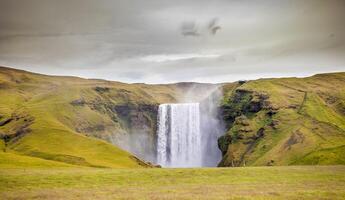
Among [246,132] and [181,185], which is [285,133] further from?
[181,185]

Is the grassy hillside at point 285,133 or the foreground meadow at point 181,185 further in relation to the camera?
the grassy hillside at point 285,133

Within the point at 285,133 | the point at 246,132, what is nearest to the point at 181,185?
the point at 285,133

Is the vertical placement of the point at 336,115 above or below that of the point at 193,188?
above

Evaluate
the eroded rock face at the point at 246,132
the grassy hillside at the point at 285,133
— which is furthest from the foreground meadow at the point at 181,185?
the eroded rock face at the point at 246,132

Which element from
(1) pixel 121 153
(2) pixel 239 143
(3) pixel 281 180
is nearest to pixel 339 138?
(2) pixel 239 143

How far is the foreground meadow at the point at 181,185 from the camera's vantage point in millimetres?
54188

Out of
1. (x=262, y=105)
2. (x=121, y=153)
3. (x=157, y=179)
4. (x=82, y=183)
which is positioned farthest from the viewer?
(x=262, y=105)

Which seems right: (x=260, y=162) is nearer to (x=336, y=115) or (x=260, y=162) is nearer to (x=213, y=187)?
(x=336, y=115)

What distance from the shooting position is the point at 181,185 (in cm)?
6512

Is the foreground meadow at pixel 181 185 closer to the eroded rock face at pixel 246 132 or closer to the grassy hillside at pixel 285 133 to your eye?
the grassy hillside at pixel 285 133

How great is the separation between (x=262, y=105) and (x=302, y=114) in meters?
20.5

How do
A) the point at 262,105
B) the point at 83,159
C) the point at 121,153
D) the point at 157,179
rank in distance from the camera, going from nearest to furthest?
the point at 157,179 → the point at 83,159 → the point at 121,153 → the point at 262,105

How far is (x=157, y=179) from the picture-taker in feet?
237

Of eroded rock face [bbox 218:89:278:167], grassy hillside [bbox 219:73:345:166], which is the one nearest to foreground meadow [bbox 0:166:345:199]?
grassy hillside [bbox 219:73:345:166]
